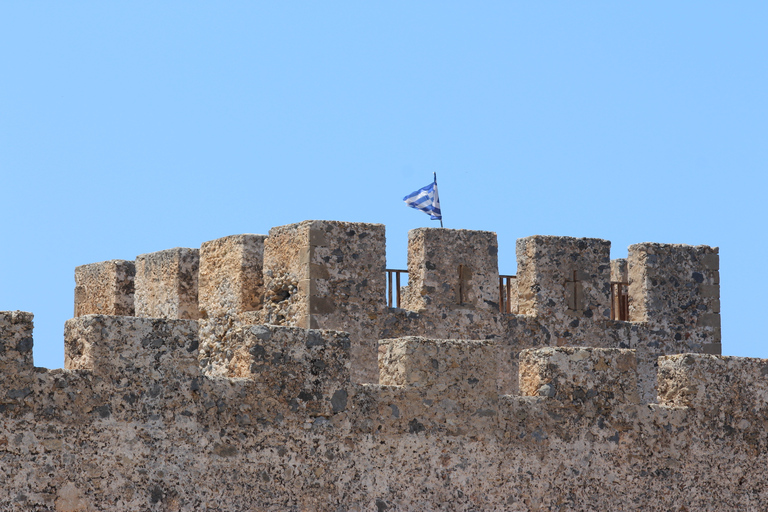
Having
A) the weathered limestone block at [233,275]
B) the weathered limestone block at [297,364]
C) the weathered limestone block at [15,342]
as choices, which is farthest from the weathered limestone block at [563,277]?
the weathered limestone block at [15,342]

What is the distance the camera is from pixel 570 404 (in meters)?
12.6

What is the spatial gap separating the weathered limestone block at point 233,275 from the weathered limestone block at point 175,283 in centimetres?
29

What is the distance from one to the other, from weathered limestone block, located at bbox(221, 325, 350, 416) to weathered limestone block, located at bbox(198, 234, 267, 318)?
3.45 meters

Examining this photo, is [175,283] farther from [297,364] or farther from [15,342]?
[15,342]

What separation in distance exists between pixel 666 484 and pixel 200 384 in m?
4.61

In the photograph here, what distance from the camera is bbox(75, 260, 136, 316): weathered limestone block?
16.9 meters

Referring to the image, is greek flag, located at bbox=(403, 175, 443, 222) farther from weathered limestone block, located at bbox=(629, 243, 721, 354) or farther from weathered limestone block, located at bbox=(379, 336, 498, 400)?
weathered limestone block, located at bbox=(379, 336, 498, 400)

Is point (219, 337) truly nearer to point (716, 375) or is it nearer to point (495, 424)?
point (495, 424)

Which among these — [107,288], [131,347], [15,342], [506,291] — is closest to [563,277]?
[506,291]

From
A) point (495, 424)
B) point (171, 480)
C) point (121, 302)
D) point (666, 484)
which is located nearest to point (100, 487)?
point (171, 480)

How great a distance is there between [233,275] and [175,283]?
0.84 m

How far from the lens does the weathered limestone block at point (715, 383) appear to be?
519 inches

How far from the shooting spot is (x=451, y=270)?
1598 cm

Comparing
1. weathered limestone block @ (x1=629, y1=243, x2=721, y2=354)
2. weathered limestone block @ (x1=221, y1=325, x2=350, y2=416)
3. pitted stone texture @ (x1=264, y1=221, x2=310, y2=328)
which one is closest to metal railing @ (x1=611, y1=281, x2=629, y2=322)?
weathered limestone block @ (x1=629, y1=243, x2=721, y2=354)
